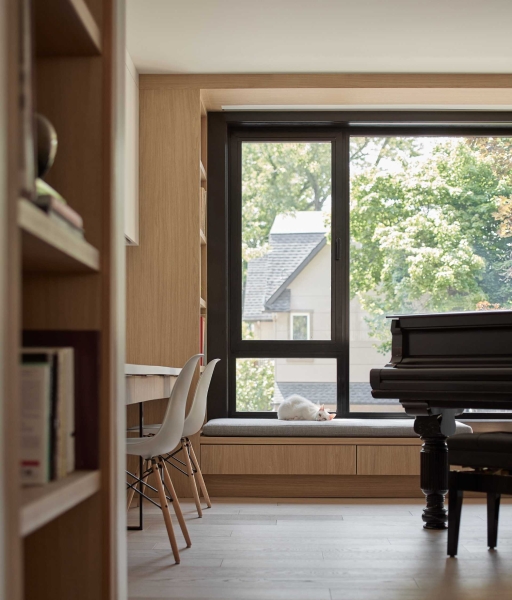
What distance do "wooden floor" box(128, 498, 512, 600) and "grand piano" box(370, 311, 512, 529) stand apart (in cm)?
38

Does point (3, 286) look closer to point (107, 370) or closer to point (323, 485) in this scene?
point (107, 370)

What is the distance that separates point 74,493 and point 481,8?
3744mm

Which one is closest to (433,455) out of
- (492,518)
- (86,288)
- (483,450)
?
(492,518)

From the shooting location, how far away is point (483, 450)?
3.08 m

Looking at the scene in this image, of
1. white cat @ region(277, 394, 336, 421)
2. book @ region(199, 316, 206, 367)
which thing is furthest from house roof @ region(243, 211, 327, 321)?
white cat @ region(277, 394, 336, 421)

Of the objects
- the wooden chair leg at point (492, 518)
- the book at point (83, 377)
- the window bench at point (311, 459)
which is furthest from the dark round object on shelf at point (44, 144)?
the window bench at point (311, 459)

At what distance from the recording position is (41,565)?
52.4 inches

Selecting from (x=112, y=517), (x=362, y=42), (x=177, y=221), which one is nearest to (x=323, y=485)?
(x=177, y=221)

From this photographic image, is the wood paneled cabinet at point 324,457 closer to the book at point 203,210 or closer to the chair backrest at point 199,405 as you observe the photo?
the chair backrest at point 199,405

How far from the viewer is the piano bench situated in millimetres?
3023

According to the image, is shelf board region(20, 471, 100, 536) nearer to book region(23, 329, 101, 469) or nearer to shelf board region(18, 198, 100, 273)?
book region(23, 329, 101, 469)

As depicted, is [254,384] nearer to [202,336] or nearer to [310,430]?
[202,336]

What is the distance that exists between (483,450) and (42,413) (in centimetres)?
235

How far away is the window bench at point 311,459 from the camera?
471 cm
